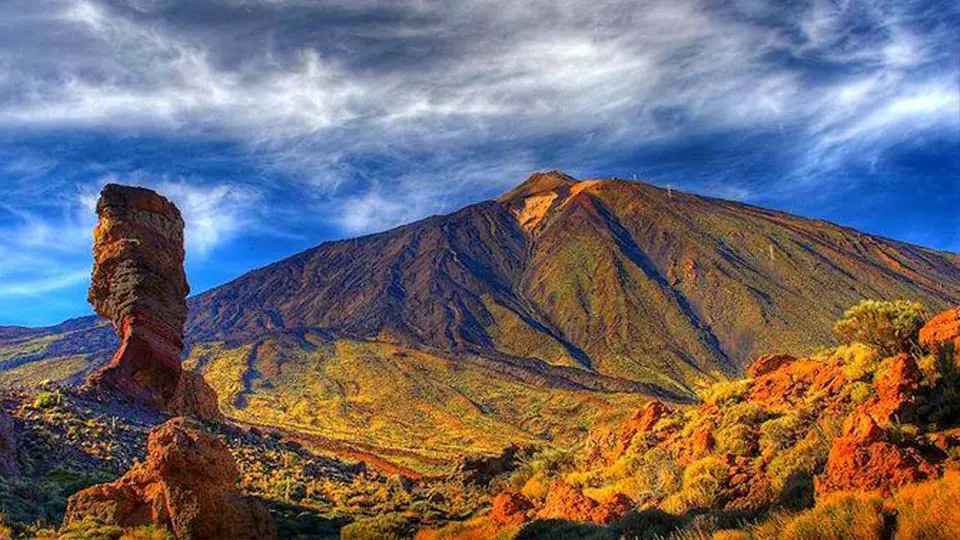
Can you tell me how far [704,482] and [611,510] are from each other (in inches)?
76.2

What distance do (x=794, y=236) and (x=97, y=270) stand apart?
498 ft

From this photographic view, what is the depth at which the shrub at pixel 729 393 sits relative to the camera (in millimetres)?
21719

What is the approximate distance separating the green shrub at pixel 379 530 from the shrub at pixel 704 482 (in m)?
→ 6.26

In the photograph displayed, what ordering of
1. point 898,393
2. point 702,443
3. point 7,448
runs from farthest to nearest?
1. point 7,448
2. point 702,443
3. point 898,393

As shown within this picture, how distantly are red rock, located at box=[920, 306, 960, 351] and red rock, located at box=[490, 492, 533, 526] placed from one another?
9530mm

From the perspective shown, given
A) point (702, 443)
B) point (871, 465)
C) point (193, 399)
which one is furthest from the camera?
point (193, 399)

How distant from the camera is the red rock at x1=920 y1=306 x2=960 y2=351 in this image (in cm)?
1530

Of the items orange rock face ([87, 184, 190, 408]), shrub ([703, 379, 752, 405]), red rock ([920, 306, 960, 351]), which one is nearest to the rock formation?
orange rock face ([87, 184, 190, 408])

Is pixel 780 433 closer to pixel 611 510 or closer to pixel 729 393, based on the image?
pixel 611 510

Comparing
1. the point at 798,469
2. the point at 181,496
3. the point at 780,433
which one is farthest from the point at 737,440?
the point at 181,496

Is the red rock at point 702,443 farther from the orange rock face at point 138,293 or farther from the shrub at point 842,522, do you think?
the orange rock face at point 138,293

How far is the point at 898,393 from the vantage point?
12.9m

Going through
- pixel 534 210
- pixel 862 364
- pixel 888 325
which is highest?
pixel 534 210

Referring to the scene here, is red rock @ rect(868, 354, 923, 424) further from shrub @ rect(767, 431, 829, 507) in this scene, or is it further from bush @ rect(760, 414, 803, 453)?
bush @ rect(760, 414, 803, 453)
